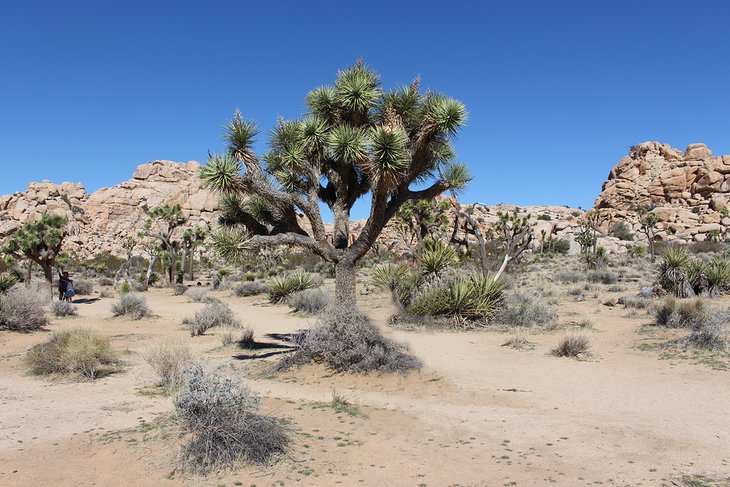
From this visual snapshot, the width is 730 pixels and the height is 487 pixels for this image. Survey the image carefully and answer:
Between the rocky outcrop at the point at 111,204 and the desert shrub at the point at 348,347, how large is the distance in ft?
219

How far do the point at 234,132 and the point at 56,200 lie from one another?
265 feet

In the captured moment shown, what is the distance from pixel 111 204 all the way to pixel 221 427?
83830mm

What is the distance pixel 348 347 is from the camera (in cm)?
954

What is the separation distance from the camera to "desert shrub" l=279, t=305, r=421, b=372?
941 cm

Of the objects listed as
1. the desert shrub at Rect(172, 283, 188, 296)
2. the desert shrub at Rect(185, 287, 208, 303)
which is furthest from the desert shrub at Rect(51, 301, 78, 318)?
the desert shrub at Rect(172, 283, 188, 296)

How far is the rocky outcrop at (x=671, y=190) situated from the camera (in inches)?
2623

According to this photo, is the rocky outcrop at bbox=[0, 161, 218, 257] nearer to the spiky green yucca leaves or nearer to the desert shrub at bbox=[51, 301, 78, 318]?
the desert shrub at bbox=[51, 301, 78, 318]

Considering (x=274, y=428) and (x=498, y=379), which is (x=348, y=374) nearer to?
(x=498, y=379)

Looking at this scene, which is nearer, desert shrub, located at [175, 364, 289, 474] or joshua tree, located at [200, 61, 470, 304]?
desert shrub, located at [175, 364, 289, 474]

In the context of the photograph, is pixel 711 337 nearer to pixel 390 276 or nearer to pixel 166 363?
pixel 166 363

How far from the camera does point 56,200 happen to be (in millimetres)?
78875

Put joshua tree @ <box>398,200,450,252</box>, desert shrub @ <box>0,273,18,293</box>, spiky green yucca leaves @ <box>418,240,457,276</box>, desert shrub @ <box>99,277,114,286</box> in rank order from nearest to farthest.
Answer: spiky green yucca leaves @ <box>418,240,457,276</box>, desert shrub @ <box>0,273,18,293</box>, joshua tree @ <box>398,200,450,252</box>, desert shrub @ <box>99,277,114,286</box>

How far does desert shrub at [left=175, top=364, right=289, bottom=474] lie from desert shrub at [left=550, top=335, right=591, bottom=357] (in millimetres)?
7320

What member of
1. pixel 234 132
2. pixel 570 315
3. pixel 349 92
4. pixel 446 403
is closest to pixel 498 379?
pixel 446 403
